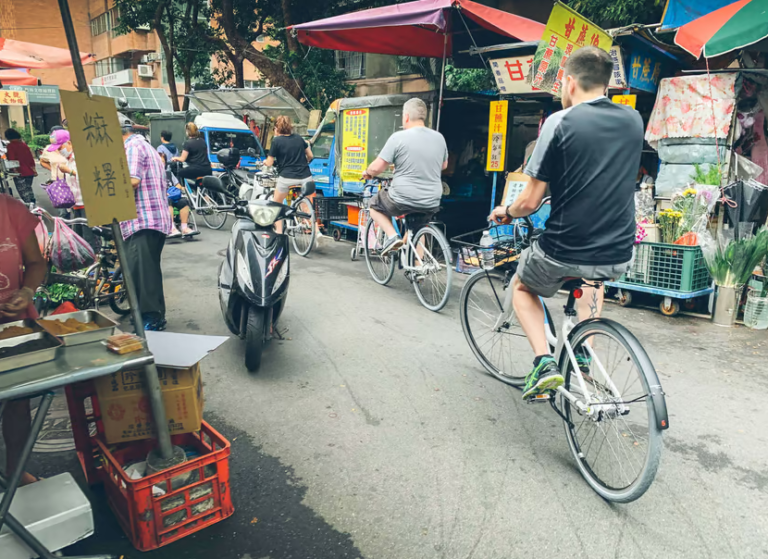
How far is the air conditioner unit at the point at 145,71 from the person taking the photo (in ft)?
121

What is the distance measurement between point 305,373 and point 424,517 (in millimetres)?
1883

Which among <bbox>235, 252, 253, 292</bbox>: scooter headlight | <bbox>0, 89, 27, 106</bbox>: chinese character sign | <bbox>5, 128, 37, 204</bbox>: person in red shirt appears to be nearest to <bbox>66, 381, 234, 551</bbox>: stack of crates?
<bbox>235, 252, 253, 292</bbox>: scooter headlight

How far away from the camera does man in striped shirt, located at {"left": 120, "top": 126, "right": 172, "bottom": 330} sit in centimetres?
456

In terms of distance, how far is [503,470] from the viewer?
10.1ft

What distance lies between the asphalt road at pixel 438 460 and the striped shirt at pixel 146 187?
112 centimetres

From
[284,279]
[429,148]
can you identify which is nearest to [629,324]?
[429,148]

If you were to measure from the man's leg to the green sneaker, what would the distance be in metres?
2.50

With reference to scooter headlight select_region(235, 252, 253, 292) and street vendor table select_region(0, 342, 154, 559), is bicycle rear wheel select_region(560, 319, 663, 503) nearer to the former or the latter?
street vendor table select_region(0, 342, 154, 559)

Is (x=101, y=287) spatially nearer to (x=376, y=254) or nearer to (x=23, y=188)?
(x=376, y=254)

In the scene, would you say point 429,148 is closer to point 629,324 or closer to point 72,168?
point 629,324

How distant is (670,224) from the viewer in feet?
19.6

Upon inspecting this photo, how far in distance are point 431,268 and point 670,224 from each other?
2.57m

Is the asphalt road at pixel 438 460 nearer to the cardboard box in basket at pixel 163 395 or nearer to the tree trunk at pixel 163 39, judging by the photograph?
the cardboard box in basket at pixel 163 395

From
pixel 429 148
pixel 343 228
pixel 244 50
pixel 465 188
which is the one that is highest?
pixel 244 50
